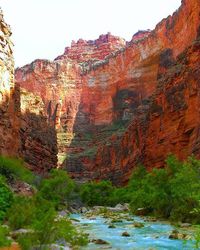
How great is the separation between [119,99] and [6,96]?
66.9m

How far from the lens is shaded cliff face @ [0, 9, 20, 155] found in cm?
3531

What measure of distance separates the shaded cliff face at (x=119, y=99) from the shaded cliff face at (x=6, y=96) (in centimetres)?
1885

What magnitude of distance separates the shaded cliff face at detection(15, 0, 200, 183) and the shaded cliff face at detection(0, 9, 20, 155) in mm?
18850

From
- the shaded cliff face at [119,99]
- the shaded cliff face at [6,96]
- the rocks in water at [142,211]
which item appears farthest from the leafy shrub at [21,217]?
the shaded cliff face at [119,99]

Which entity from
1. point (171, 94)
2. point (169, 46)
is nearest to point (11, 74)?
point (171, 94)

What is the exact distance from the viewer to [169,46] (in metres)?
87.8

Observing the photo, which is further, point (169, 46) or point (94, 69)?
point (94, 69)

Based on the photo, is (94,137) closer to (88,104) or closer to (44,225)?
(88,104)

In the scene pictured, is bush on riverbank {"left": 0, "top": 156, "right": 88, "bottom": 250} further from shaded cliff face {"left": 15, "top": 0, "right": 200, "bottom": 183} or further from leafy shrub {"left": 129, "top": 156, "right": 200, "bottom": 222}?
shaded cliff face {"left": 15, "top": 0, "right": 200, "bottom": 183}

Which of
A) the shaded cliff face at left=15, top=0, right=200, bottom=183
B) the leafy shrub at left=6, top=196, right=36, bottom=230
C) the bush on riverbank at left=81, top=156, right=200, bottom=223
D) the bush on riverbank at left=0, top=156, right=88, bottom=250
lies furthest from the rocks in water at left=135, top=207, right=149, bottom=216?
the shaded cliff face at left=15, top=0, right=200, bottom=183

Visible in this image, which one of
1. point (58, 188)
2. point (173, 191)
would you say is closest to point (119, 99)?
point (58, 188)

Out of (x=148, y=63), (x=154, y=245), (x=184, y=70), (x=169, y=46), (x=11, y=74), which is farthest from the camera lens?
(x=148, y=63)

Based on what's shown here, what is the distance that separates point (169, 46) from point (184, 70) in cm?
4232

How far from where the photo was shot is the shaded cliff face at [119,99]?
5238 centimetres
